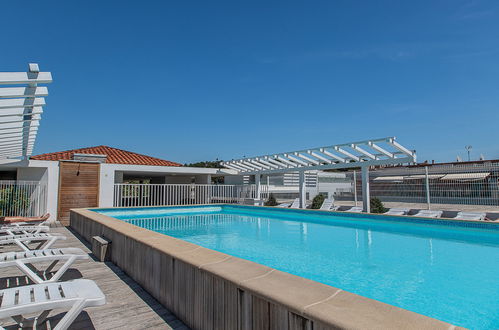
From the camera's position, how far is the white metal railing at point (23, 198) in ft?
35.3

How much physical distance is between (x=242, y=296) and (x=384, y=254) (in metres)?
5.52

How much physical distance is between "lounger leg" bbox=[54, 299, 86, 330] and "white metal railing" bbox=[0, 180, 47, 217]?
11617 mm

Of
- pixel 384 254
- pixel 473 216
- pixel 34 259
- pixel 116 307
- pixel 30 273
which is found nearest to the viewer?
pixel 30 273

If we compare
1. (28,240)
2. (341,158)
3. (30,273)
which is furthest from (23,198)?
(341,158)

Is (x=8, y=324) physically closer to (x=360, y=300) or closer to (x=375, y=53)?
(x=360, y=300)

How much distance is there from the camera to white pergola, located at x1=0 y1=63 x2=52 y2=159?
400 cm

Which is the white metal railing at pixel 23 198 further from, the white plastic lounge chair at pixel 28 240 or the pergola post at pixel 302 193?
the pergola post at pixel 302 193

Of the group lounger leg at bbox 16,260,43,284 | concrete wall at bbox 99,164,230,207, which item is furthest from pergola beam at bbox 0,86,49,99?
concrete wall at bbox 99,164,230,207

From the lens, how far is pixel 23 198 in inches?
439

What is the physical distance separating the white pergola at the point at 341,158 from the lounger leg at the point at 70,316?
11.1 metres

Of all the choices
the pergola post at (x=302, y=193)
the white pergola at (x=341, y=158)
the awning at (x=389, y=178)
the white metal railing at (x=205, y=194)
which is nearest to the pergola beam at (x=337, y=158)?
the white pergola at (x=341, y=158)

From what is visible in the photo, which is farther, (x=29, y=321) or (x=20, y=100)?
(x=20, y=100)

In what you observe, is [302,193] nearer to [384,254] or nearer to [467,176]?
[467,176]

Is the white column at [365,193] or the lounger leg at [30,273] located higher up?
the white column at [365,193]
